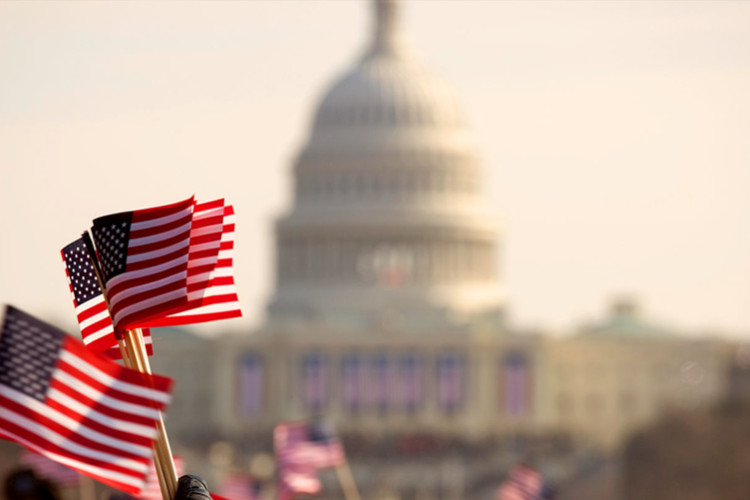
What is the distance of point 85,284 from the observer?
56.0ft

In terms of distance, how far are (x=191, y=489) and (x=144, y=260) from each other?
7.92 feet

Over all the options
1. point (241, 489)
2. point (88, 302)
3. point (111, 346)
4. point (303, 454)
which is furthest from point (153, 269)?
point (241, 489)

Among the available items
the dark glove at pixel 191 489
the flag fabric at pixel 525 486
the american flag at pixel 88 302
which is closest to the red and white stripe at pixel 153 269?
the american flag at pixel 88 302

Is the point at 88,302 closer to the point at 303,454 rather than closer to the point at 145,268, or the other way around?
the point at 145,268

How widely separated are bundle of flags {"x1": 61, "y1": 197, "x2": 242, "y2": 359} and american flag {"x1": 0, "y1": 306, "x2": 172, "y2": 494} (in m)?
0.38

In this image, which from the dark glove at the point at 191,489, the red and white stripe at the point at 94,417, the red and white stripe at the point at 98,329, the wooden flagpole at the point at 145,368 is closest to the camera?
the dark glove at the point at 191,489

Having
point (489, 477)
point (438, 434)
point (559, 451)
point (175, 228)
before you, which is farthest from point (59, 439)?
point (438, 434)

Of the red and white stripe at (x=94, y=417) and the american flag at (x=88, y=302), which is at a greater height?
the american flag at (x=88, y=302)

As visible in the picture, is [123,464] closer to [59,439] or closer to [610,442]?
[59,439]

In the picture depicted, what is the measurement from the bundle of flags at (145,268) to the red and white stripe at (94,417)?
0.40 meters

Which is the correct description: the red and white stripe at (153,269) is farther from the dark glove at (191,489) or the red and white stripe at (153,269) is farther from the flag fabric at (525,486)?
the flag fabric at (525,486)

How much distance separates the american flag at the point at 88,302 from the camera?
16844 millimetres

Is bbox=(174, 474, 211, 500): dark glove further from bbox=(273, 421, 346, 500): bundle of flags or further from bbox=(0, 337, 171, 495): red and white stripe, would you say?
bbox=(273, 421, 346, 500): bundle of flags

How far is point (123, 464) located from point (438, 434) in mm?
180004
